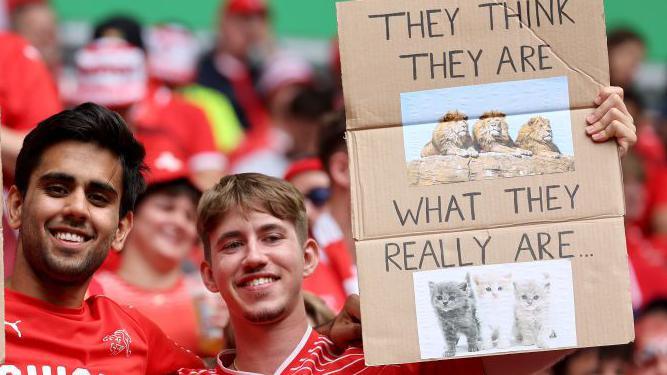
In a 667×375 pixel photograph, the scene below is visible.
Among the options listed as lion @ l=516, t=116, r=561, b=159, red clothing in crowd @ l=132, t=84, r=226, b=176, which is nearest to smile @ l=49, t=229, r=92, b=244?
lion @ l=516, t=116, r=561, b=159

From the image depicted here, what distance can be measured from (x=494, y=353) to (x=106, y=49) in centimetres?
317

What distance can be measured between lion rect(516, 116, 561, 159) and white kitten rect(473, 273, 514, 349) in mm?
345

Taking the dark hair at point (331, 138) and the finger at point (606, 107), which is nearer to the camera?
the finger at point (606, 107)

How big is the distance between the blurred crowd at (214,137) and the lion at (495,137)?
1.09 meters

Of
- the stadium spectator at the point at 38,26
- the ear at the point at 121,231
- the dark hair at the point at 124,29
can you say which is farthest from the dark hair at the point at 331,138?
the stadium spectator at the point at 38,26

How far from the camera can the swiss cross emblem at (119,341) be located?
3.49 m

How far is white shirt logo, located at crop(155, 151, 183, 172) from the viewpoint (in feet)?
17.0

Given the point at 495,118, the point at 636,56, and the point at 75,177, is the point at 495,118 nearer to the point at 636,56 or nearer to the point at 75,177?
the point at 75,177

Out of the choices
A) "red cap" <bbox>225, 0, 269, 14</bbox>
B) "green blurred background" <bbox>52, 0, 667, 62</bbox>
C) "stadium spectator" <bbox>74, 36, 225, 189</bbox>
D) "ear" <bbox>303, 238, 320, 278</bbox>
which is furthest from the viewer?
"red cap" <bbox>225, 0, 269, 14</bbox>

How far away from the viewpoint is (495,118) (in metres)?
3.29

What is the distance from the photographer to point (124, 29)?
6.08 meters

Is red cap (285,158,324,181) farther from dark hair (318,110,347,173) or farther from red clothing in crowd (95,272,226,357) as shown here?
red clothing in crowd (95,272,226,357)

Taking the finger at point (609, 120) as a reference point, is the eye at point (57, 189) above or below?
below

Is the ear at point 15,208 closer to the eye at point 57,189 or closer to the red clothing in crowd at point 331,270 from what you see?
the eye at point 57,189
